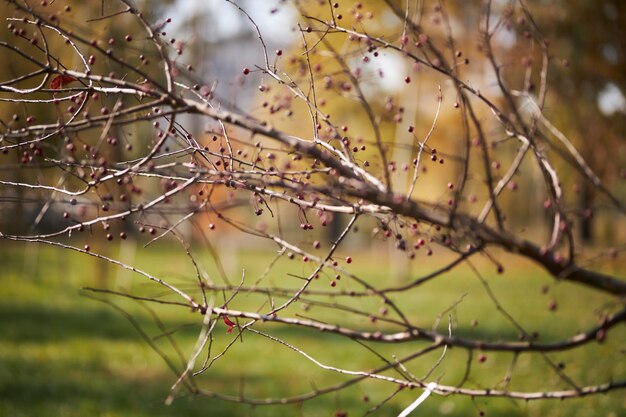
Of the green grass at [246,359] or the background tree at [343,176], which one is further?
the green grass at [246,359]

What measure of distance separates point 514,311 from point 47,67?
10910 mm

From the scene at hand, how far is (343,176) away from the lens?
2441 mm

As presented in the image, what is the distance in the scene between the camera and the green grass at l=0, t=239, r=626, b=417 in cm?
600

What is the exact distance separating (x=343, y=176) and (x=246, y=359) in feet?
21.0

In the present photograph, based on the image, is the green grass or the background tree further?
the green grass

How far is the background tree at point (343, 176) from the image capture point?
7.80ft

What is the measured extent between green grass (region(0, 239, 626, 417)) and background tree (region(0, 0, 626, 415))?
107 millimetres

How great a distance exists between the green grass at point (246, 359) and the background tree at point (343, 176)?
11cm

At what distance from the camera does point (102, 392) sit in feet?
21.4

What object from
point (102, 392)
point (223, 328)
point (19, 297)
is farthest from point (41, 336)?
point (19, 297)

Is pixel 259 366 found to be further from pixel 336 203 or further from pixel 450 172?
pixel 450 172

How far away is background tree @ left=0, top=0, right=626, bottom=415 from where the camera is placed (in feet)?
7.80

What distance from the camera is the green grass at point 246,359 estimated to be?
19.7 ft

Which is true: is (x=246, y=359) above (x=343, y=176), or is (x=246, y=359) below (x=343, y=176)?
above
